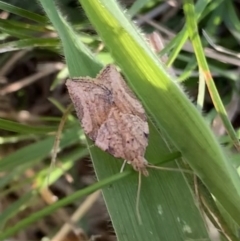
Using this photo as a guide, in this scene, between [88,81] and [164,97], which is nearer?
[164,97]

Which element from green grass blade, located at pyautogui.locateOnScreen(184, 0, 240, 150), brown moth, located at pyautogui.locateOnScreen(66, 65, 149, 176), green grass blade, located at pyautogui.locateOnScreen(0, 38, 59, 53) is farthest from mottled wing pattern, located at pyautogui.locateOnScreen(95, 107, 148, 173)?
green grass blade, located at pyautogui.locateOnScreen(0, 38, 59, 53)

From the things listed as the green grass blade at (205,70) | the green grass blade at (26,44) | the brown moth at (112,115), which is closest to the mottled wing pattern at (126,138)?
the brown moth at (112,115)

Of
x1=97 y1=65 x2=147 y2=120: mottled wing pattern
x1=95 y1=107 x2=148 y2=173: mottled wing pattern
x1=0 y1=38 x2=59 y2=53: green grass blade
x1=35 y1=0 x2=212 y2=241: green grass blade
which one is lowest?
x1=35 y1=0 x2=212 y2=241: green grass blade

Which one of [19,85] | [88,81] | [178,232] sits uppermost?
[19,85]

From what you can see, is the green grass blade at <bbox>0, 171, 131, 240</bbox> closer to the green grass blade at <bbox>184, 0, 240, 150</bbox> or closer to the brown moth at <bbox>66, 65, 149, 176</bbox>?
the brown moth at <bbox>66, 65, 149, 176</bbox>

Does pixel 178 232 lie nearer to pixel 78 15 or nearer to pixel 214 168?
pixel 214 168

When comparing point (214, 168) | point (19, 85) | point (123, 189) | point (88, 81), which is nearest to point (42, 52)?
point (19, 85)

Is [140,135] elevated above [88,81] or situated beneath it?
situated beneath

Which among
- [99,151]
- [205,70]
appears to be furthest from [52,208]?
[205,70]
